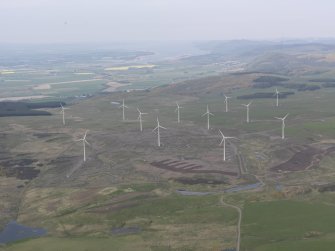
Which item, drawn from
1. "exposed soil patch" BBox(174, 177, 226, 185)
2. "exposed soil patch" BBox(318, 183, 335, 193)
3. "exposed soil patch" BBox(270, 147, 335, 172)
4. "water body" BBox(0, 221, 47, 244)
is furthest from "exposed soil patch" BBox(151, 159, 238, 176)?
"water body" BBox(0, 221, 47, 244)

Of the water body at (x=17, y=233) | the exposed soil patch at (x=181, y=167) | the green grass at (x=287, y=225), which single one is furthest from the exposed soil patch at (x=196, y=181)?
the water body at (x=17, y=233)

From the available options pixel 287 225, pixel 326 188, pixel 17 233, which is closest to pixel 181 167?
pixel 326 188

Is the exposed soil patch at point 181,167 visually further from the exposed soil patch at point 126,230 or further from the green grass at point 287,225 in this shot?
the exposed soil patch at point 126,230

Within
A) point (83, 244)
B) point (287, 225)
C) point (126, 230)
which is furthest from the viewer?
point (126, 230)

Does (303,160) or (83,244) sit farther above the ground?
(83,244)

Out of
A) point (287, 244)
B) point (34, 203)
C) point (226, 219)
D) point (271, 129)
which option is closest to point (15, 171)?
point (34, 203)

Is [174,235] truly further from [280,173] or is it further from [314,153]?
[314,153]

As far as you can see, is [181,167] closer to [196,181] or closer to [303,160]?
[196,181]
